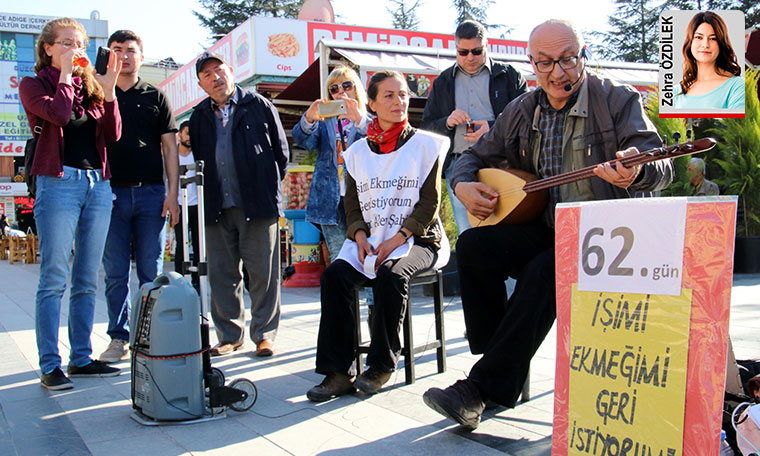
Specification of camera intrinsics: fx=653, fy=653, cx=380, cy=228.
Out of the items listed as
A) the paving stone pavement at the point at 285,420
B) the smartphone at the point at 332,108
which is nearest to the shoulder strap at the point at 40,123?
the paving stone pavement at the point at 285,420

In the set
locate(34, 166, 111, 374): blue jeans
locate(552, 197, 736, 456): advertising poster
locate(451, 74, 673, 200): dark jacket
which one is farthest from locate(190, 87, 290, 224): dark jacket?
locate(552, 197, 736, 456): advertising poster

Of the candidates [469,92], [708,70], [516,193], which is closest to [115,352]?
[516,193]

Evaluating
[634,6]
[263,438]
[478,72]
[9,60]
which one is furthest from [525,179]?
[9,60]

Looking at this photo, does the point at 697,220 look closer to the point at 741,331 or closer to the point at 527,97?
the point at 527,97

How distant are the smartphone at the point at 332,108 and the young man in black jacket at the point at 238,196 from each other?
40cm

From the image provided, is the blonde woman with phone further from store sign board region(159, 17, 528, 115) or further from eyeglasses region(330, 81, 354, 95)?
store sign board region(159, 17, 528, 115)

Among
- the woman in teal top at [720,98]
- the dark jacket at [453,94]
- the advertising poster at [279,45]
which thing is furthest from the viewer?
the advertising poster at [279,45]

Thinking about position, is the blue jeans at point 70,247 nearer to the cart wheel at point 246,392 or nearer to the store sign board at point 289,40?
the cart wheel at point 246,392

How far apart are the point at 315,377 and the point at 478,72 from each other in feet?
8.08

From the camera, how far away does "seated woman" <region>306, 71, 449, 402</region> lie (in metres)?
3.28

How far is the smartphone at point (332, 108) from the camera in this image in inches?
173

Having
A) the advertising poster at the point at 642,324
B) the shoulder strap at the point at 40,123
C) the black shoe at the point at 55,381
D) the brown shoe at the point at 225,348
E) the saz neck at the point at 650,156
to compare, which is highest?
the shoulder strap at the point at 40,123

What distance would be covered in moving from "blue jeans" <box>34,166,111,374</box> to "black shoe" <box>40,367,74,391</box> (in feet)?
0.11

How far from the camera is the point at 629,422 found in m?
1.88
